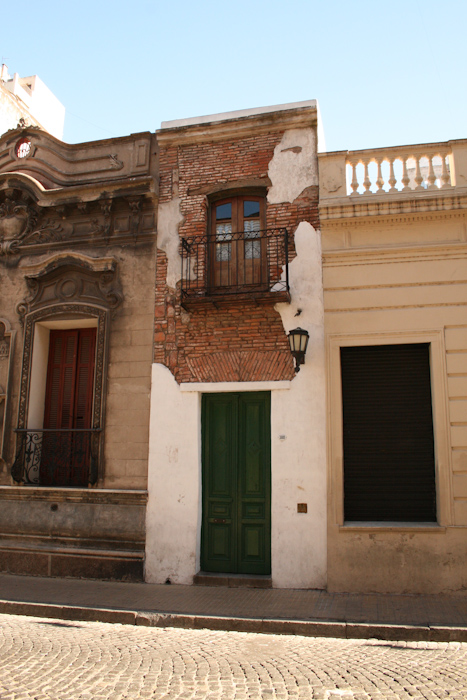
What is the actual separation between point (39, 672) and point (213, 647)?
5.83 ft

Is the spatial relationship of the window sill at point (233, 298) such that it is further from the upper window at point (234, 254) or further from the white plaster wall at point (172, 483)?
the white plaster wall at point (172, 483)

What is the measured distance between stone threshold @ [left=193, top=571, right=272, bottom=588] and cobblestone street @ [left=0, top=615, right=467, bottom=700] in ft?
5.60

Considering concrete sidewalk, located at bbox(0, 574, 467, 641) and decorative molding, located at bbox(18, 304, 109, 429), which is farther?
decorative molding, located at bbox(18, 304, 109, 429)

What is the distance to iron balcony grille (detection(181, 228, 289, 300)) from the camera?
902 cm

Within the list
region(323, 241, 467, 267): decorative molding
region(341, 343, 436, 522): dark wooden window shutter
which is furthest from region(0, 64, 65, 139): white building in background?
region(341, 343, 436, 522): dark wooden window shutter

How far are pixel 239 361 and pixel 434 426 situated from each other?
10.1 feet

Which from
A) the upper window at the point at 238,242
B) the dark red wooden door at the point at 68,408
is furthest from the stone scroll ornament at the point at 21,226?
the upper window at the point at 238,242

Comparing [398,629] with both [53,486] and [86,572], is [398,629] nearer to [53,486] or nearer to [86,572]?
[86,572]

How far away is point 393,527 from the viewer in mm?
7777

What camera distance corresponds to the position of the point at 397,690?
462 centimetres

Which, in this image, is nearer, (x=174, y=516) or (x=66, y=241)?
(x=174, y=516)

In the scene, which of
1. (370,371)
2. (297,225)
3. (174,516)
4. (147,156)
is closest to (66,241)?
(147,156)

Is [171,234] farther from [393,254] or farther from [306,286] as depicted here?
[393,254]

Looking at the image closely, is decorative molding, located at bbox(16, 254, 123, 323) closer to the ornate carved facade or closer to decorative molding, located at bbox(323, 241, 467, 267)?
the ornate carved facade
